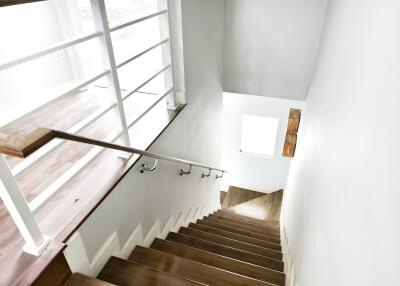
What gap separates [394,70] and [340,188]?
711mm

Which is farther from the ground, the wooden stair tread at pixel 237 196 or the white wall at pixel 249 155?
the white wall at pixel 249 155

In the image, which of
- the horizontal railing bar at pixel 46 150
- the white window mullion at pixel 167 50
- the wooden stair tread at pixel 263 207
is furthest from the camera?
the wooden stair tread at pixel 263 207

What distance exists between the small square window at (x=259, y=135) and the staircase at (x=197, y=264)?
11.1ft

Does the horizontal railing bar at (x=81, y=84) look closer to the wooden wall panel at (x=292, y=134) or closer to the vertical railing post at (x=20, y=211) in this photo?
the vertical railing post at (x=20, y=211)

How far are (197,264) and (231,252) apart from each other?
781 mm

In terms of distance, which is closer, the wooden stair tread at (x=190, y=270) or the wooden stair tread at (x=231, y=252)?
the wooden stair tread at (x=190, y=270)

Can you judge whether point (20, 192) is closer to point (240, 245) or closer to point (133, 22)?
point (133, 22)

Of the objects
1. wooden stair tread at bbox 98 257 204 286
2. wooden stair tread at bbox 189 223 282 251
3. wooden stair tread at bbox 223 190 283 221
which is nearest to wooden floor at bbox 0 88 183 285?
wooden stair tread at bbox 98 257 204 286

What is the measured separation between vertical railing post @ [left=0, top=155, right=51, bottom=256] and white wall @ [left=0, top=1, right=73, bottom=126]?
5.37 ft

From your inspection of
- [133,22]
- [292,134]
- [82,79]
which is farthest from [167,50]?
[292,134]

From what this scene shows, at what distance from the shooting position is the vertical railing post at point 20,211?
3.85 feet

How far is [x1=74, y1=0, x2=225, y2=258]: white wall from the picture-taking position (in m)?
2.07

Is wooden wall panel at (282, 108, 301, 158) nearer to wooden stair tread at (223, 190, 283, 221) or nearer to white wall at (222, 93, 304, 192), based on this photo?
white wall at (222, 93, 304, 192)

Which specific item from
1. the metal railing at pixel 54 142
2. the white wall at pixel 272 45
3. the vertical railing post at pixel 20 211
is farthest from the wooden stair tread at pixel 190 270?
the white wall at pixel 272 45
